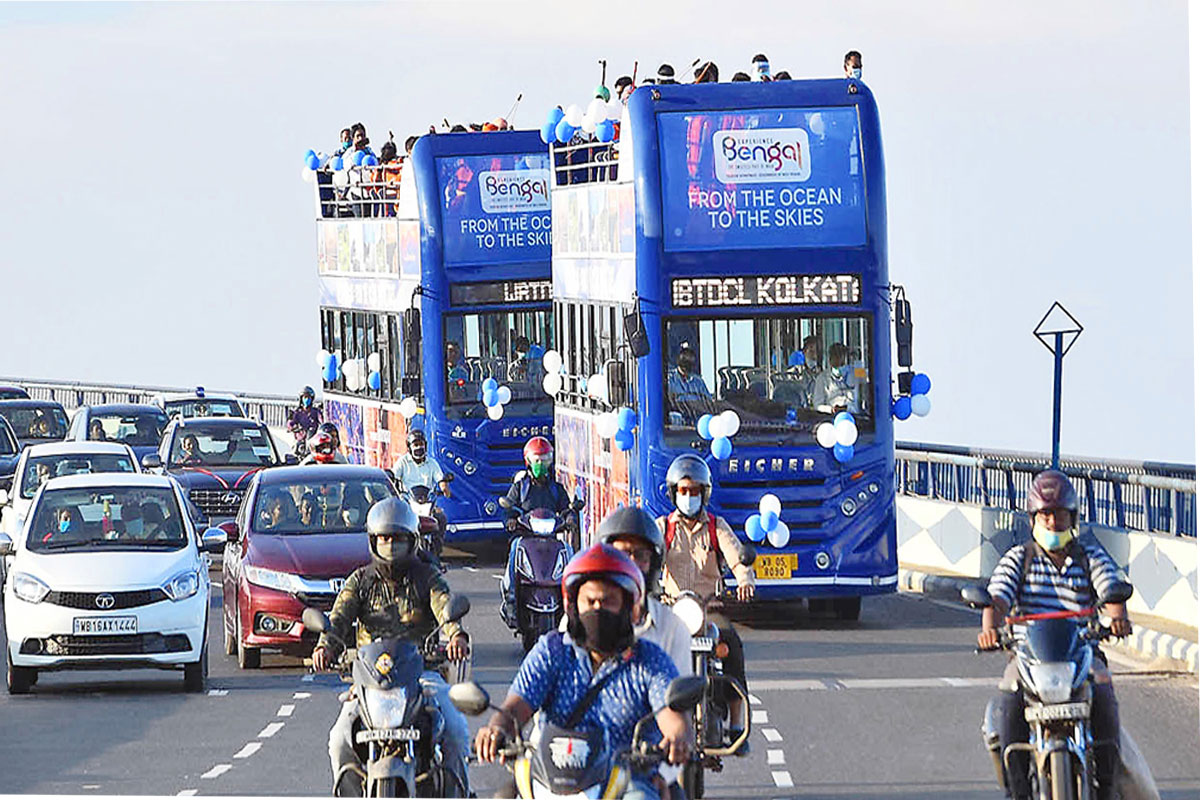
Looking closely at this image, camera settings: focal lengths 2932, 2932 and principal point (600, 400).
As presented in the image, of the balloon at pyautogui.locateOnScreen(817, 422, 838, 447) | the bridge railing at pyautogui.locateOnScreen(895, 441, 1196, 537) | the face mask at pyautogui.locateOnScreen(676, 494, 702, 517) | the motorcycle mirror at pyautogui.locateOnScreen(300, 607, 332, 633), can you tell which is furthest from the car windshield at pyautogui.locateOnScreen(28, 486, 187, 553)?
the motorcycle mirror at pyautogui.locateOnScreen(300, 607, 332, 633)

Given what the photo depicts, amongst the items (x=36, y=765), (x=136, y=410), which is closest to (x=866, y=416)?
(x=36, y=765)

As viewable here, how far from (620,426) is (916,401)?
2.44 m

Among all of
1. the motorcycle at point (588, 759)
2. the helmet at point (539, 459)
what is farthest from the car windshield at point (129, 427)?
the motorcycle at point (588, 759)

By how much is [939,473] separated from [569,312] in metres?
4.18

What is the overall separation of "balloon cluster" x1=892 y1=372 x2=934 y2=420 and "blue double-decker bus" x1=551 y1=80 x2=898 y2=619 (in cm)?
14

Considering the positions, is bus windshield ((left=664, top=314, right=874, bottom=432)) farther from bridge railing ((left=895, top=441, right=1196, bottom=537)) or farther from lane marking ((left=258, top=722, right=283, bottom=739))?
lane marking ((left=258, top=722, right=283, bottom=739))

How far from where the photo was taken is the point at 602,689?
9453 millimetres

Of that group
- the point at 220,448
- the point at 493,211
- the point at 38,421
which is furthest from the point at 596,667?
the point at 38,421

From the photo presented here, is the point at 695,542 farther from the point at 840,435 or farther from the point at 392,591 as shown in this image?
the point at 840,435

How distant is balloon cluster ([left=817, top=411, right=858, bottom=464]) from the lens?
23328 millimetres

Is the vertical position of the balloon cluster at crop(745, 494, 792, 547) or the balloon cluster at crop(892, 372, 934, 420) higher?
the balloon cluster at crop(892, 372, 934, 420)

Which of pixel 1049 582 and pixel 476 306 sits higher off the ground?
pixel 476 306

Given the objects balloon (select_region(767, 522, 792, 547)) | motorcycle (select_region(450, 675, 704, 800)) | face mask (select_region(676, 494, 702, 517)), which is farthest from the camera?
balloon (select_region(767, 522, 792, 547))

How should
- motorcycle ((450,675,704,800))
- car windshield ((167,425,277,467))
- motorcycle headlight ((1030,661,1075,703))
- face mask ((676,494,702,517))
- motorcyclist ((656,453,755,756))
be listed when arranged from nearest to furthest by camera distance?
motorcycle ((450,675,704,800)), motorcycle headlight ((1030,661,1075,703)), motorcyclist ((656,453,755,756)), face mask ((676,494,702,517)), car windshield ((167,425,277,467))
